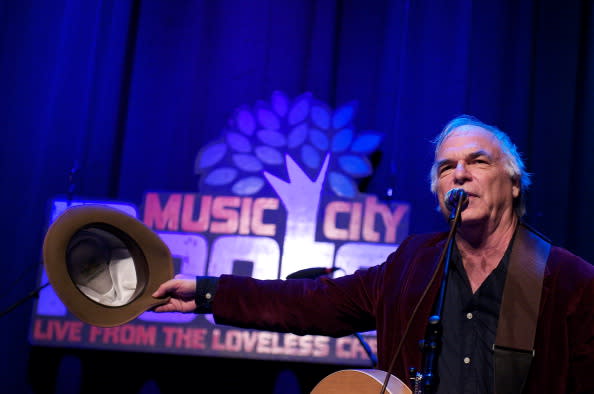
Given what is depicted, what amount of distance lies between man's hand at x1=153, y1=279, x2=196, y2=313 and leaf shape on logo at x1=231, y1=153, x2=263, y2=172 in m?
1.37

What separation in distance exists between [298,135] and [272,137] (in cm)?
15

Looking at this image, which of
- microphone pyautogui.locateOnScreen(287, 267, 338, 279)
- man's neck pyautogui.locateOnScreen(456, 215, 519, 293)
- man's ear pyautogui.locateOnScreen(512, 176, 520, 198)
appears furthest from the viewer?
microphone pyautogui.locateOnScreen(287, 267, 338, 279)

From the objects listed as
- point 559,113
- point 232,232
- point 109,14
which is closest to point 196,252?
point 232,232

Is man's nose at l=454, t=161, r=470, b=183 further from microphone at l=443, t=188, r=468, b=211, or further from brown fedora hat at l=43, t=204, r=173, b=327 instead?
brown fedora hat at l=43, t=204, r=173, b=327

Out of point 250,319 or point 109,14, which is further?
point 109,14

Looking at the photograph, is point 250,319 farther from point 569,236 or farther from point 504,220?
point 569,236

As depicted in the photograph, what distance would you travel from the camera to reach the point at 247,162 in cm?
337

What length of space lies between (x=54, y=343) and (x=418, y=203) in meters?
2.00

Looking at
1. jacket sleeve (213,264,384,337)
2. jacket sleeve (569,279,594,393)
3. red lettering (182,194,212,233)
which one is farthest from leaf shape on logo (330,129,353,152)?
jacket sleeve (569,279,594,393)

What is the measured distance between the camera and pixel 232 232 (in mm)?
3256

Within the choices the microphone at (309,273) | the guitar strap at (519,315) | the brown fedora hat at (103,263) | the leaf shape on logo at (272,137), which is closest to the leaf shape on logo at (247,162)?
the leaf shape on logo at (272,137)

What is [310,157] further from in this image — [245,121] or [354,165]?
[245,121]

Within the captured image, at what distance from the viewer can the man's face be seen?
1.92 m

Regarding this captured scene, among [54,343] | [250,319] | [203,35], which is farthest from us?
[203,35]
